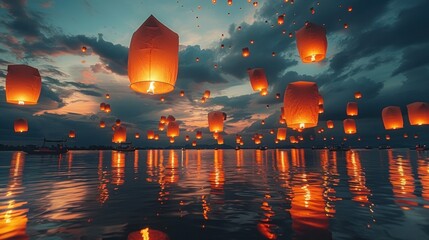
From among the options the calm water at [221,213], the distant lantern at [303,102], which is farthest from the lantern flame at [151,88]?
the distant lantern at [303,102]

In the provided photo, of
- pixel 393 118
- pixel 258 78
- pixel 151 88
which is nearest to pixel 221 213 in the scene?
pixel 151 88

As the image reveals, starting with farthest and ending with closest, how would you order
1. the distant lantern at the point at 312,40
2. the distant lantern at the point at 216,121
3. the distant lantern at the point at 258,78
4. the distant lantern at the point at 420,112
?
1. the distant lantern at the point at 216,121
2. the distant lantern at the point at 420,112
3. the distant lantern at the point at 258,78
4. the distant lantern at the point at 312,40

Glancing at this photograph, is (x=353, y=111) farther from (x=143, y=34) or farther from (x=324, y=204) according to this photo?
(x=143, y=34)

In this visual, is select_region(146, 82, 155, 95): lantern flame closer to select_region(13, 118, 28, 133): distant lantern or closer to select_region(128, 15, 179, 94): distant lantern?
select_region(128, 15, 179, 94): distant lantern

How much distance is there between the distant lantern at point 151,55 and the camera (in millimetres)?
6211

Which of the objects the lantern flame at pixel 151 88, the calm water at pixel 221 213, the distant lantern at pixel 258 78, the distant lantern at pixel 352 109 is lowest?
the calm water at pixel 221 213

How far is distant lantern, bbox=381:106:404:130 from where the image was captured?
61.0 ft

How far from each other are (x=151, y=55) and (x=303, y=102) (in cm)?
667

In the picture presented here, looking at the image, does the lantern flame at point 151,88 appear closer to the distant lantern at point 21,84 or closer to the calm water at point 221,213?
the calm water at point 221,213

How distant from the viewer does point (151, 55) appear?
620cm

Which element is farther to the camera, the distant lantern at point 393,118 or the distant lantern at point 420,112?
the distant lantern at point 393,118

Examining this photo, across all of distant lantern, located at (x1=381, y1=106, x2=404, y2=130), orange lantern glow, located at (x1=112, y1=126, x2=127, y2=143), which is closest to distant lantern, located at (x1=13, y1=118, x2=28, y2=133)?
orange lantern glow, located at (x1=112, y1=126, x2=127, y2=143)

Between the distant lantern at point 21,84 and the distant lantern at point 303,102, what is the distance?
1060 centimetres

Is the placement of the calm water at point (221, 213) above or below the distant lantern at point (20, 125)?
below
